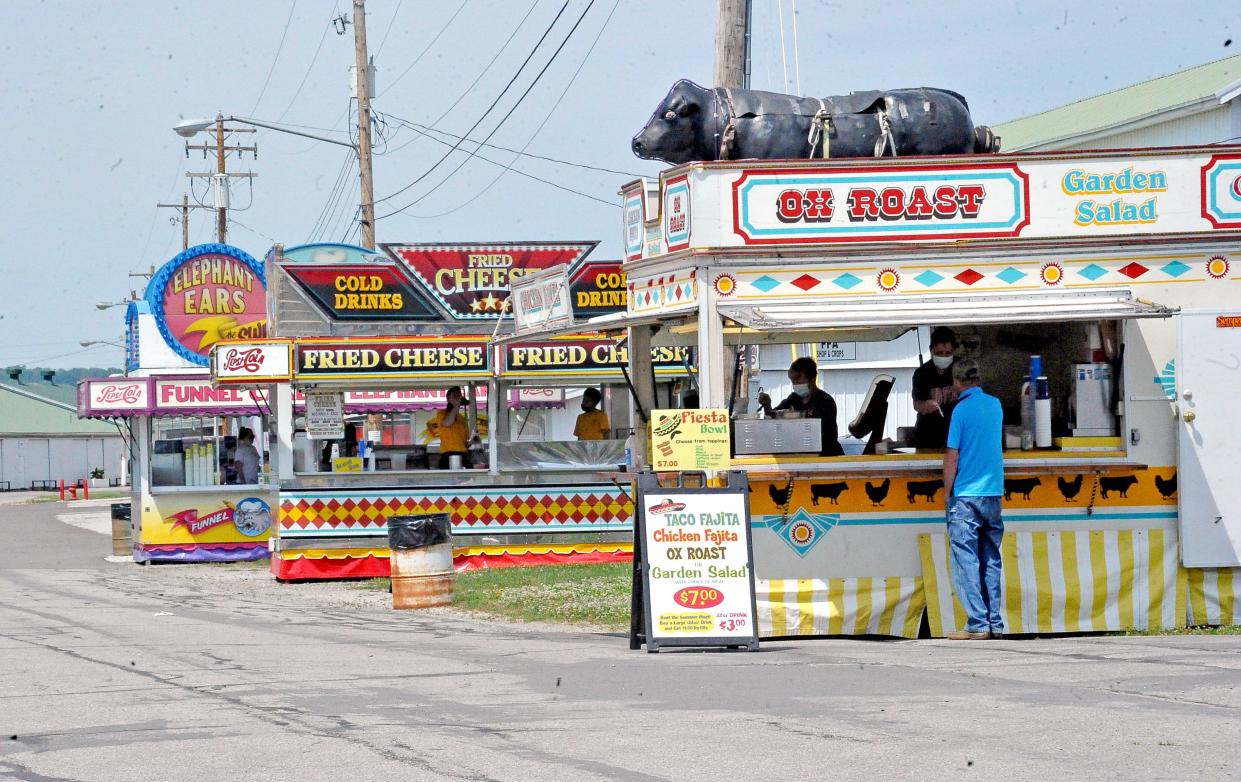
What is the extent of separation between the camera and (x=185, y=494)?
77.7 ft

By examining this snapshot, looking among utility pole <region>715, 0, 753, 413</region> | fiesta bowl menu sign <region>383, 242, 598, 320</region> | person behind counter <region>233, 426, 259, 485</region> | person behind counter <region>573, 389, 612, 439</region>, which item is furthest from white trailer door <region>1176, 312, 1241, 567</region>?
person behind counter <region>233, 426, 259, 485</region>

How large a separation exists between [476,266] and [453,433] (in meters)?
2.74

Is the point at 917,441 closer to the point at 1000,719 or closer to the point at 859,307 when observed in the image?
the point at 859,307

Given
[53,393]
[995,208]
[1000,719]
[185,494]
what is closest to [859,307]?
[995,208]

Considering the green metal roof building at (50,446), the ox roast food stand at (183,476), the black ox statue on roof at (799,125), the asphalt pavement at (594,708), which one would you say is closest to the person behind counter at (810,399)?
the black ox statue on roof at (799,125)

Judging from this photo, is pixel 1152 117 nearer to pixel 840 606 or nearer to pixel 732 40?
pixel 732 40

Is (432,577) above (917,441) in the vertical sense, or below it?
below

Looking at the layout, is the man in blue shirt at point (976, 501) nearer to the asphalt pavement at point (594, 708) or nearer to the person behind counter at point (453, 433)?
the asphalt pavement at point (594, 708)

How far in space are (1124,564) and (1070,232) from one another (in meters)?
2.62

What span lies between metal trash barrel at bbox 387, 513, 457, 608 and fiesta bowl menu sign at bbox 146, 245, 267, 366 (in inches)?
469

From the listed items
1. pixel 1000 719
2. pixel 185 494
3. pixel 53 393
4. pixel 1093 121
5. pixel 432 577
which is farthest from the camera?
pixel 53 393

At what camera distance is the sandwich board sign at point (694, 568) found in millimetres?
10820

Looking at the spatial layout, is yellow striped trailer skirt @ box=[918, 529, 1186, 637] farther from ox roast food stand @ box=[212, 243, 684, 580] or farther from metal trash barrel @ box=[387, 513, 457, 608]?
ox roast food stand @ box=[212, 243, 684, 580]

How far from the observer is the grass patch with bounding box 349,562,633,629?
14.1 m
